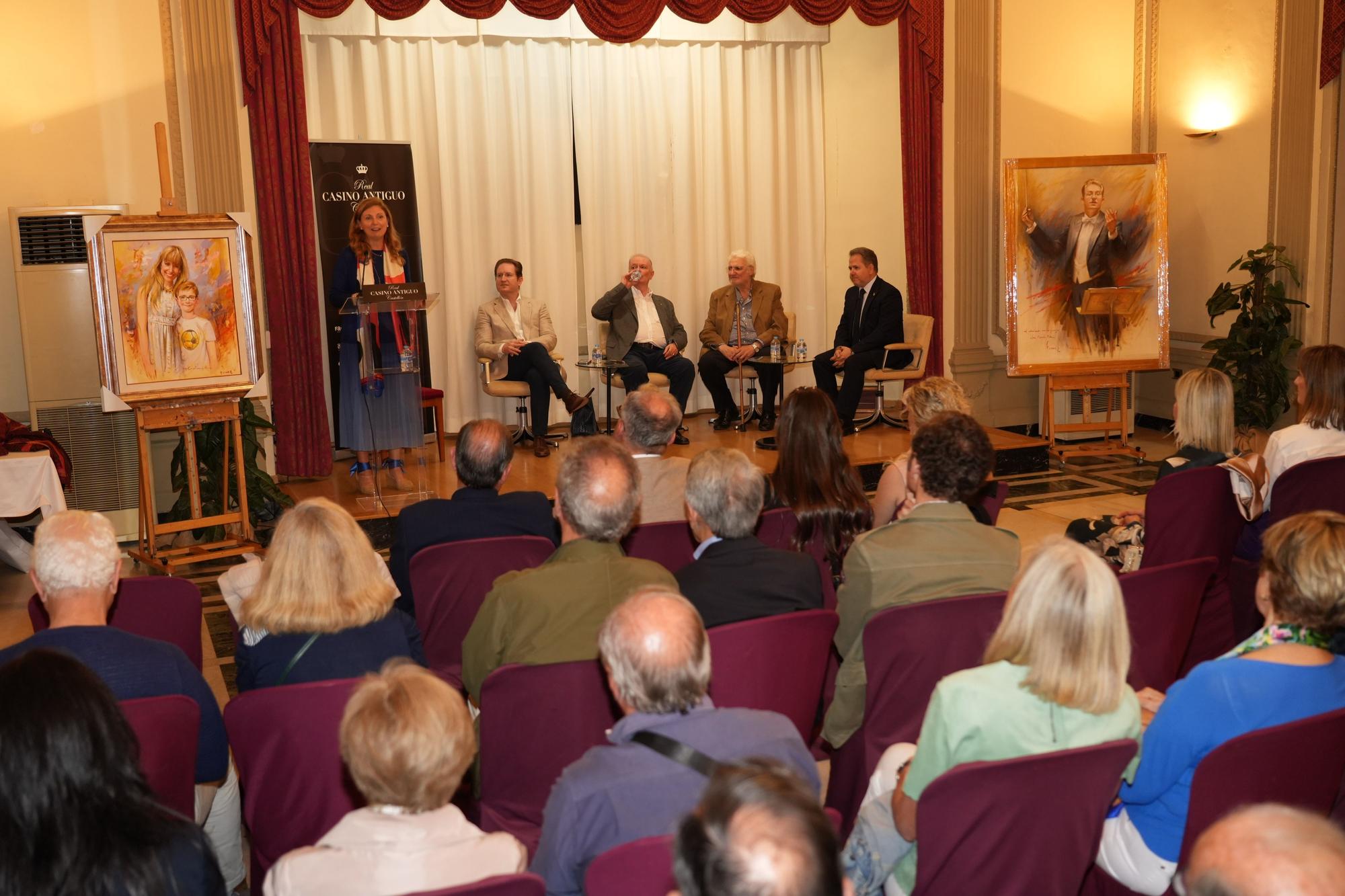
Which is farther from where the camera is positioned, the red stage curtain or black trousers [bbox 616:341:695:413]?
black trousers [bbox 616:341:695:413]

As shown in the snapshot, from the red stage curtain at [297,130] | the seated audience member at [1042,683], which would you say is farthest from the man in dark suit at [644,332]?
the seated audience member at [1042,683]

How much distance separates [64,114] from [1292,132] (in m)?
7.87

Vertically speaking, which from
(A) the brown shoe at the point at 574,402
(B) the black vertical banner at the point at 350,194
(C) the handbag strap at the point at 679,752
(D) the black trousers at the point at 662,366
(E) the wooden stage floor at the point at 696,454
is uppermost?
(B) the black vertical banner at the point at 350,194

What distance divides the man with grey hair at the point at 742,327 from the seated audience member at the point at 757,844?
25.0ft

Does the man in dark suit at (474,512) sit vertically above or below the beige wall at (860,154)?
below

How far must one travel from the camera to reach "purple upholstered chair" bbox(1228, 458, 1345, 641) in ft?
13.4

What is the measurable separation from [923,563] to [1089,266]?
6.29 m

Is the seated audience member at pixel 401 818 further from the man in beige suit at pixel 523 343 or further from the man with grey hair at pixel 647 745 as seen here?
the man in beige suit at pixel 523 343

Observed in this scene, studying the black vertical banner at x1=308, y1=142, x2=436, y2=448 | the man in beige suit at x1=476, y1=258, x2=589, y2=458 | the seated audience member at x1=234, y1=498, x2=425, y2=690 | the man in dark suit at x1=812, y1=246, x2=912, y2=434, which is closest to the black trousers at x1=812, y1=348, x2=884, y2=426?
the man in dark suit at x1=812, y1=246, x2=912, y2=434

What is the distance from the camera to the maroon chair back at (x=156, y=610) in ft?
11.2

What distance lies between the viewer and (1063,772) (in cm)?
205

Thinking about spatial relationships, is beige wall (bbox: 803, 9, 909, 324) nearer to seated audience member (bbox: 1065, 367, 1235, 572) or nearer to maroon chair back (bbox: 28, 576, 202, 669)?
seated audience member (bbox: 1065, 367, 1235, 572)

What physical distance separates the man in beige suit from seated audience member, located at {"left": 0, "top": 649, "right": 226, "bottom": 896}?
6.38 metres

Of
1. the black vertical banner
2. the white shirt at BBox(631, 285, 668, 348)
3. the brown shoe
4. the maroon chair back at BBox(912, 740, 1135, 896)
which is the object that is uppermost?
the black vertical banner
